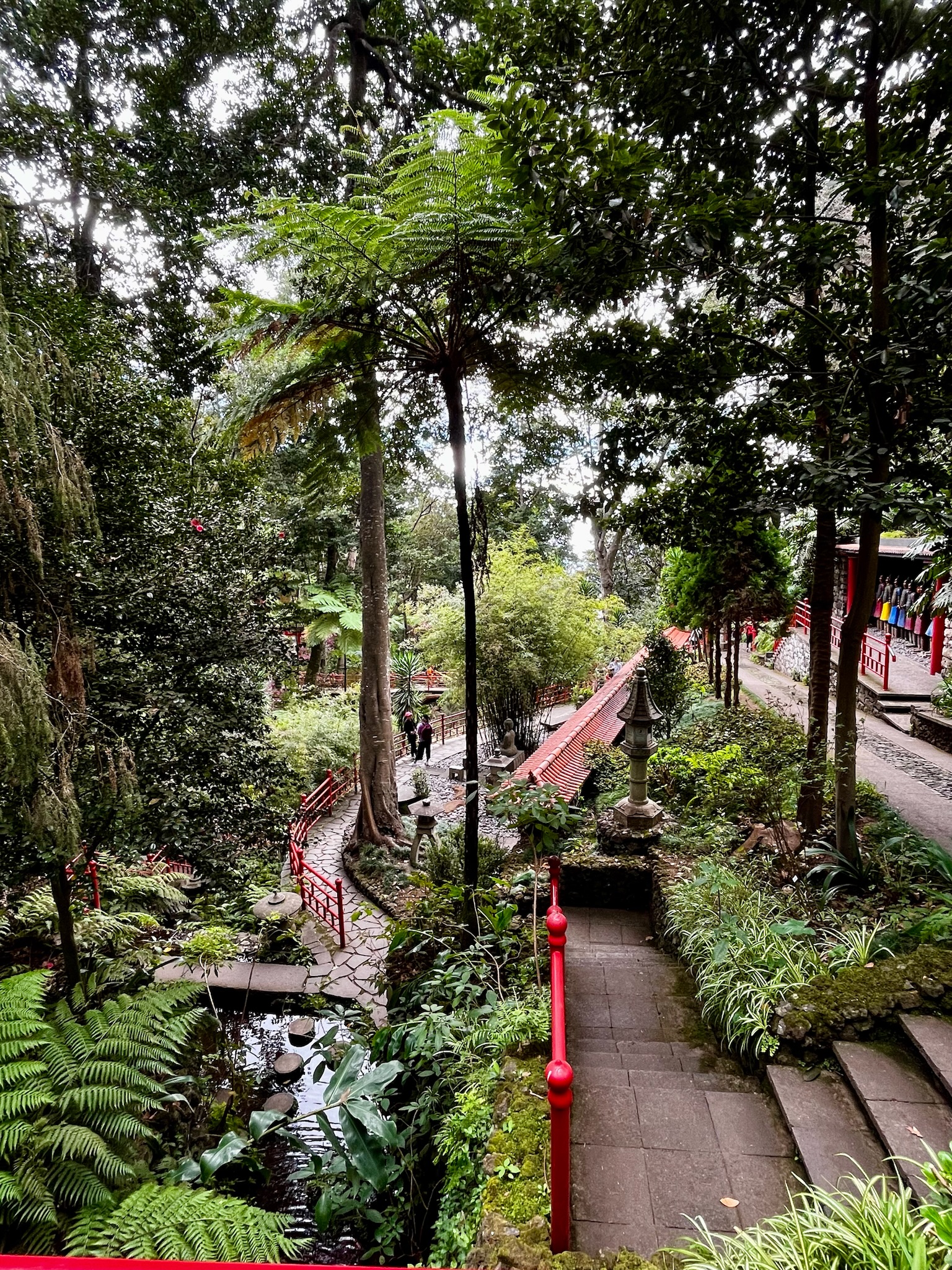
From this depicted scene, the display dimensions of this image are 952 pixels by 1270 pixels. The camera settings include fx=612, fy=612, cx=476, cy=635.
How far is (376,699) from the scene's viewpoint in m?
10.0

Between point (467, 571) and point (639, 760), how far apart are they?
2.82 metres

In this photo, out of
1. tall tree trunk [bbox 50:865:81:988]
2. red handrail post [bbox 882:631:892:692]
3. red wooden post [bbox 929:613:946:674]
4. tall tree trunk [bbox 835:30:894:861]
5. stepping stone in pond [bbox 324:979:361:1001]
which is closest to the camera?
tall tree trunk [bbox 835:30:894:861]

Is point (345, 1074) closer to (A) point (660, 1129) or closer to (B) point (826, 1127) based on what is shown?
(A) point (660, 1129)

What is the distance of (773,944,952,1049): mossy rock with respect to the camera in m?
3.14

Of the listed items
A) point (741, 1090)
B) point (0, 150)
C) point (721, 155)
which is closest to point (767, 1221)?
point (741, 1090)

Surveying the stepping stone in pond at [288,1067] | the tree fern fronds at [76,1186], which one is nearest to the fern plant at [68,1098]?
the tree fern fronds at [76,1186]

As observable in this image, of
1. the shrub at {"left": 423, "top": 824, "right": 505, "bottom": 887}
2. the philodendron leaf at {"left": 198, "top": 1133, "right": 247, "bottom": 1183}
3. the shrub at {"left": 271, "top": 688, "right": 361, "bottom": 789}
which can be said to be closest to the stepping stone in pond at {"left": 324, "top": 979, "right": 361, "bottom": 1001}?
the shrub at {"left": 423, "top": 824, "right": 505, "bottom": 887}

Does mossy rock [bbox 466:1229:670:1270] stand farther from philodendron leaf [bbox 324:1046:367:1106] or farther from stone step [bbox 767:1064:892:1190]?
philodendron leaf [bbox 324:1046:367:1106]

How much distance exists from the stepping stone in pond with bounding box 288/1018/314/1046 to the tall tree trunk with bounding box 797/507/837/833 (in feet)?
16.7

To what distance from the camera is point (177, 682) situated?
4.46 metres

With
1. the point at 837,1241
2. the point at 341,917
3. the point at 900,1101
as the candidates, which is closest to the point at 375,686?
the point at 341,917

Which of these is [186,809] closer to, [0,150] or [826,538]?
[826,538]

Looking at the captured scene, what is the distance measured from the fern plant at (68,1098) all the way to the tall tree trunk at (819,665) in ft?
15.6

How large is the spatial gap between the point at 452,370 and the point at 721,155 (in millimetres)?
2361
